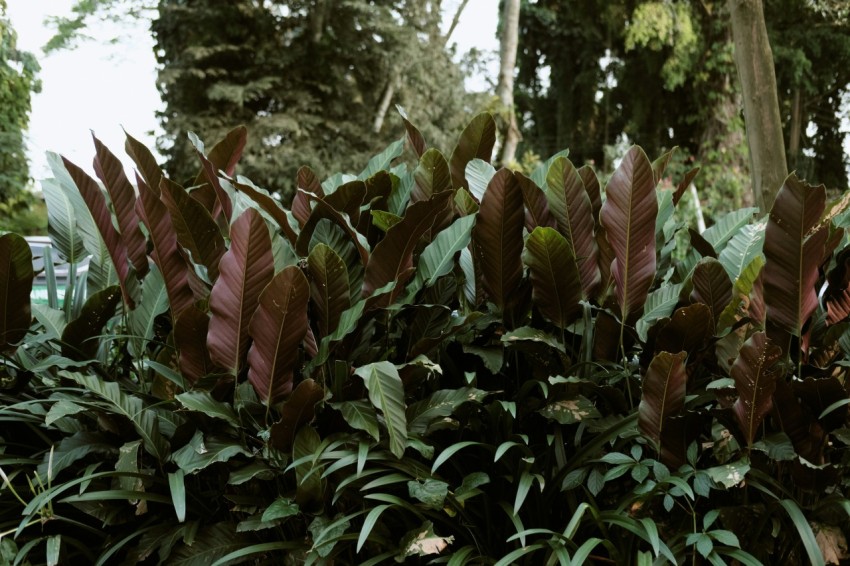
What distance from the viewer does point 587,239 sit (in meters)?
1.59

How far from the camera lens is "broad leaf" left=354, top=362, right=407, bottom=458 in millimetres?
1324

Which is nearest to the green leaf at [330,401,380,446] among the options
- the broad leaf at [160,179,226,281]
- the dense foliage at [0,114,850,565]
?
the dense foliage at [0,114,850,565]

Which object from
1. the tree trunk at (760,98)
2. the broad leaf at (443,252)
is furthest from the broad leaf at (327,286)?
the tree trunk at (760,98)

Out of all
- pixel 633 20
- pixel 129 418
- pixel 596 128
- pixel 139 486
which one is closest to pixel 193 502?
pixel 139 486

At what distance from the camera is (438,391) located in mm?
1502

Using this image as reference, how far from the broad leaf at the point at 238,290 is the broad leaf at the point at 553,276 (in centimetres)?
55

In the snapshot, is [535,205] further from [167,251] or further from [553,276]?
[167,251]

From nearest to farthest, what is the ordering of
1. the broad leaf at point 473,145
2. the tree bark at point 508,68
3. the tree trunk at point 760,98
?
1. the broad leaf at point 473,145
2. the tree trunk at point 760,98
3. the tree bark at point 508,68

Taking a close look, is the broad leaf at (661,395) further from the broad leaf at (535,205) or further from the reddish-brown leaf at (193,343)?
the reddish-brown leaf at (193,343)

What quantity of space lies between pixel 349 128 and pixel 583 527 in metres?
14.3

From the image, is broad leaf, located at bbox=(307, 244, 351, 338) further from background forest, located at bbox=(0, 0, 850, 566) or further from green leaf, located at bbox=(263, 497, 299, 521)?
green leaf, located at bbox=(263, 497, 299, 521)

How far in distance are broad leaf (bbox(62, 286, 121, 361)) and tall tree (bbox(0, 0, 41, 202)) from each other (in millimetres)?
13649

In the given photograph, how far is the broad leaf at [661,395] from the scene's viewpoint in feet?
4.40

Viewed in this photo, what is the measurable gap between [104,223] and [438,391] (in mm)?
884
